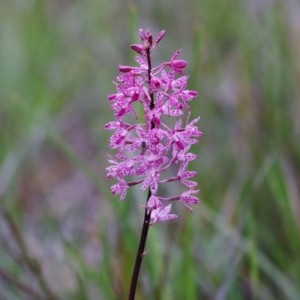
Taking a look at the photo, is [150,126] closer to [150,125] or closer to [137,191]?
[150,125]

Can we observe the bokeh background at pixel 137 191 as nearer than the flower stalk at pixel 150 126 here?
No

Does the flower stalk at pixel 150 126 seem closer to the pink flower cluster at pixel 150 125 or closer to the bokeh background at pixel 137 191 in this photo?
the pink flower cluster at pixel 150 125

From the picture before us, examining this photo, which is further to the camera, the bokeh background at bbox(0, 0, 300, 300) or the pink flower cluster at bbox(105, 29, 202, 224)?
the bokeh background at bbox(0, 0, 300, 300)

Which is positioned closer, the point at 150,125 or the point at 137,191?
the point at 150,125

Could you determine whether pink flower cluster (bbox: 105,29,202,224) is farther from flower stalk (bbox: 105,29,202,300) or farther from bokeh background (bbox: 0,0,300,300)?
bokeh background (bbox: 0,0,300,300)

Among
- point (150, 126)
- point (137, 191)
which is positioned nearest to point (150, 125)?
point (150, 126)

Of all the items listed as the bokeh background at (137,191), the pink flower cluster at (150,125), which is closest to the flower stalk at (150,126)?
the pink flower cluster at (150,125)

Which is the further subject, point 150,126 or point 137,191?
point 137,191

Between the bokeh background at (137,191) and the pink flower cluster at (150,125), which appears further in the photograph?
the bokeh background at (137,191)

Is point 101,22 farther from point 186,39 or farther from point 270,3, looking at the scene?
point 270,3

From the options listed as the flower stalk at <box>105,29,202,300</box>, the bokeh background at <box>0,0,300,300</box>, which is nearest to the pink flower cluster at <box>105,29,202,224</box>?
the flower stalk at <box>105,29,202,300</box>
